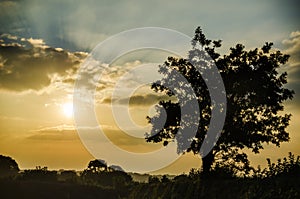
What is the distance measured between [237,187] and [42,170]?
5322cm

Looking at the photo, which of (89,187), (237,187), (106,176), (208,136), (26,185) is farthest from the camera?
(106,176)

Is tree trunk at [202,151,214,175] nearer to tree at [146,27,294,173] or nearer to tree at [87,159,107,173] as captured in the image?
tree at [146,27,294,173]

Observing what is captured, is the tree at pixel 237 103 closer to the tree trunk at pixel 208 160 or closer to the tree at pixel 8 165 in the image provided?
the tree trunk at pixel 208 160

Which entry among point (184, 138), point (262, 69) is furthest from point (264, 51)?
point (184, 138)

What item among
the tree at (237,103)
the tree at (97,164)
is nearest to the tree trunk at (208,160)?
the tree at (237,103)

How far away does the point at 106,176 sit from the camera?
81812 millimetres

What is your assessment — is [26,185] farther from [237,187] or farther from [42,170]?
[237,187]

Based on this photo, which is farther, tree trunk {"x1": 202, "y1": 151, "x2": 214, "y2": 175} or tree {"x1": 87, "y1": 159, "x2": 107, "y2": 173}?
tree {"x1": 87, "y1": 159, "x2": 107, "y2": 173}

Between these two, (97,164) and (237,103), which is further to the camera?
(97,164)

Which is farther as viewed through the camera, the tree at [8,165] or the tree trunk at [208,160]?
the tree at [8,165]

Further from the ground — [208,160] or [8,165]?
[8,165]

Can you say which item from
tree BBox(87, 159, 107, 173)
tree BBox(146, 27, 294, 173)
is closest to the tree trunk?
tree BBox(146, 27, 294, 173)

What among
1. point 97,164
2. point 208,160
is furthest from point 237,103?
point 97,164

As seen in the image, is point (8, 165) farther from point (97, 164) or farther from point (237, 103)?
point (237, 103)
